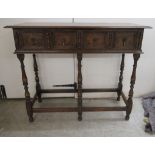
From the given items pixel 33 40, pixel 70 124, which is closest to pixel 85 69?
pixel 70 124

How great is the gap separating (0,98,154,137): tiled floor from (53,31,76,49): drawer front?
31.4 inches

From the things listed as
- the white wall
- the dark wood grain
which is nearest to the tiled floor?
the white wall

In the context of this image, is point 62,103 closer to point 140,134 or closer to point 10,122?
point 10,122

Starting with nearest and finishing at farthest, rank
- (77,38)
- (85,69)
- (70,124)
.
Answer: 1. (77,38)
2. (70,124)
3. (85,69)

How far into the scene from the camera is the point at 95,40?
1.44m

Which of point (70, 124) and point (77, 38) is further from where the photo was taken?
point (70, 124)

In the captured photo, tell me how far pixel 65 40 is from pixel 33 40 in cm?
26

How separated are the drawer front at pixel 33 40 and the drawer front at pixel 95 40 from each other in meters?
0.32

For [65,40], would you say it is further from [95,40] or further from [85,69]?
[85,69]

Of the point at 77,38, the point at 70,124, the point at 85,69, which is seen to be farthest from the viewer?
the point at 85,69

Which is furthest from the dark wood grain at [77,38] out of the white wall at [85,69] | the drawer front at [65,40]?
the white wall at [85,69]

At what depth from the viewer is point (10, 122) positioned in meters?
1.82
